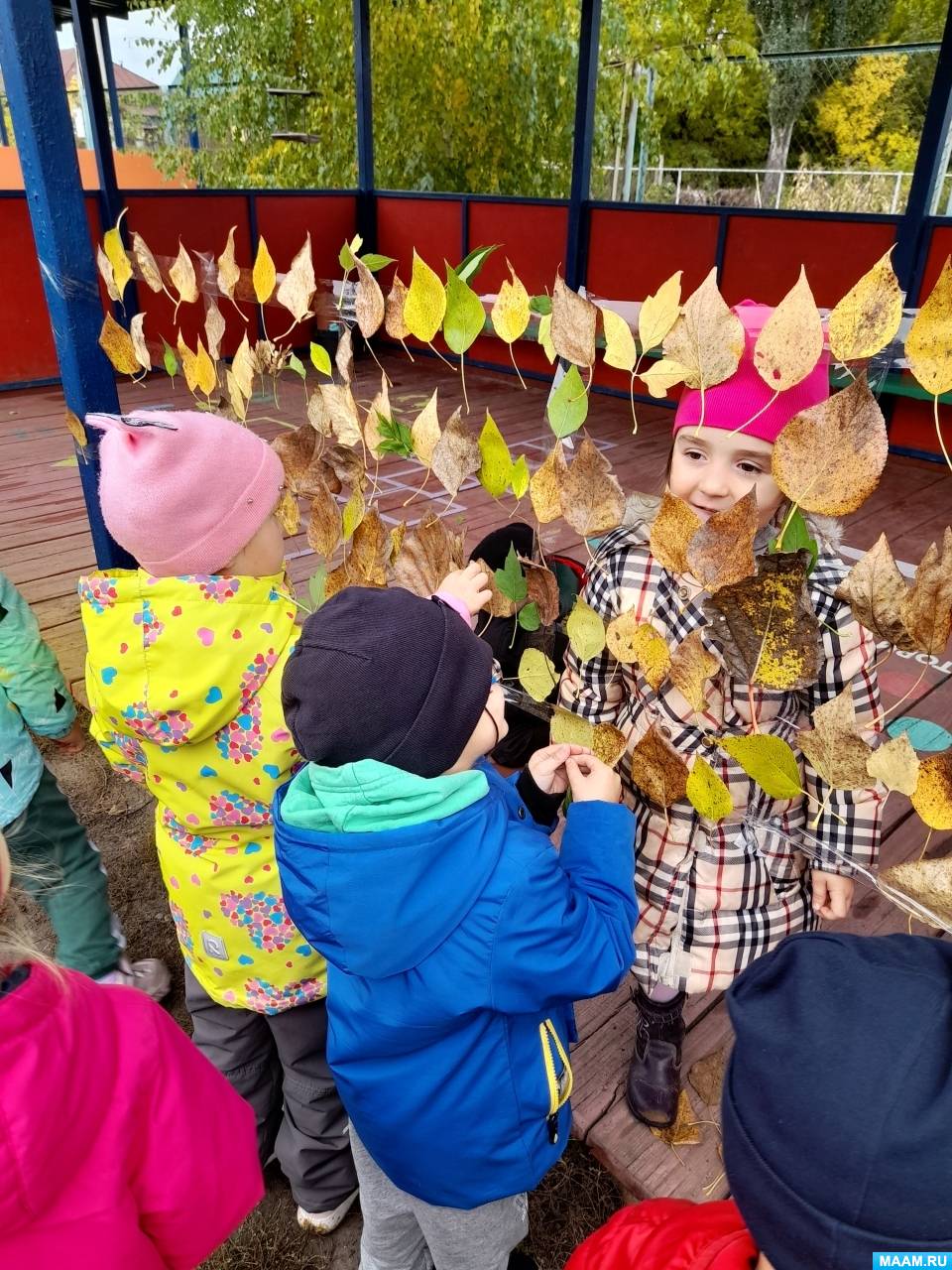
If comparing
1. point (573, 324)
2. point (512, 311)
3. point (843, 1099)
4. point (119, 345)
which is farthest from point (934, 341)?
point (119, 345)

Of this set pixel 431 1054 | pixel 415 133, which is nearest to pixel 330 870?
pixel 431 1054

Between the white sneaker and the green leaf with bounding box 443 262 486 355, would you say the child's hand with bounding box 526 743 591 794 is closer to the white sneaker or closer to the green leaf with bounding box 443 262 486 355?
the green leaf with bounding box 443 262 486 355

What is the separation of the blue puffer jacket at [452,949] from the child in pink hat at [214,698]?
279mm

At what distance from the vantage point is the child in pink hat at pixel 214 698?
117cm

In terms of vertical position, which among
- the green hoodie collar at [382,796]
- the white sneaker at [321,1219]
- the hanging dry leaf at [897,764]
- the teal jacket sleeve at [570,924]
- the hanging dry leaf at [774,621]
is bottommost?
the white sneaker at [321,1219]

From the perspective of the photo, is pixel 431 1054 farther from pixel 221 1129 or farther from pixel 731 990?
pixel 731 990

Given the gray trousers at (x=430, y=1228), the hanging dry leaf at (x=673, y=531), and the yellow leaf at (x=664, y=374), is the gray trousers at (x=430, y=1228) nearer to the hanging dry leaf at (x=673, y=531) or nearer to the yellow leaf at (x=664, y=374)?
the hanging dry leaf at (x=673, y=531)

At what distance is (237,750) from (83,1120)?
0.53m

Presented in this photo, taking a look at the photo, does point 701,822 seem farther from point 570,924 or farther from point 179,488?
point 179,488

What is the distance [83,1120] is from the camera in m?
0.77

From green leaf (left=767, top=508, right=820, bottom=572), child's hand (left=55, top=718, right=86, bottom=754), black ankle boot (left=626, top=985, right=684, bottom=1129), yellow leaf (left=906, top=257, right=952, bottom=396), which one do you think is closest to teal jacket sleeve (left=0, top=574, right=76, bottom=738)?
child's hand (left=55, top=718, right=86, bottom=754)

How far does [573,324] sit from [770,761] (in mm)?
432

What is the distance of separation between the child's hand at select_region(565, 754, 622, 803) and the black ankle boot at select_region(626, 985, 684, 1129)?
0.60 metres

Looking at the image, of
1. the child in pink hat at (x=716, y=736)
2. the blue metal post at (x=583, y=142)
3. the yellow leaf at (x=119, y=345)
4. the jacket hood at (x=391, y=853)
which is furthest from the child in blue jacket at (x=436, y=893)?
the blue metal post at (x=583, y=142)
